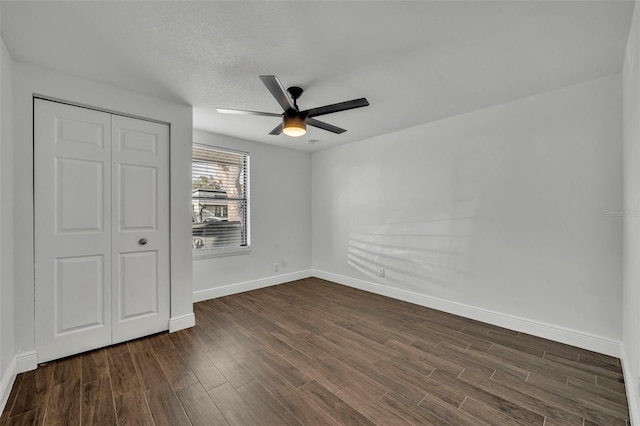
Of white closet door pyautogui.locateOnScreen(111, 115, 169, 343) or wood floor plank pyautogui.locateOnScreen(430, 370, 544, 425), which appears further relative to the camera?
white closet door pyautogui.locateOnScreen(111, 115, 169, 343)

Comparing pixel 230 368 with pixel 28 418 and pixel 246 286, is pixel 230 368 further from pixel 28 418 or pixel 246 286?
pixel 246 286

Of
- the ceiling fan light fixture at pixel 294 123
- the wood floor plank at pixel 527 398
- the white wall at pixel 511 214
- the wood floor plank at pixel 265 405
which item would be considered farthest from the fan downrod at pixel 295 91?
the wood floor plank at pixel 527 398

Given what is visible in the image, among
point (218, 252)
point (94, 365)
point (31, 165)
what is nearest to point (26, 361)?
point (94, 365)

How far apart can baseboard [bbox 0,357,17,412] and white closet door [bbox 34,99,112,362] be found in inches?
8.6

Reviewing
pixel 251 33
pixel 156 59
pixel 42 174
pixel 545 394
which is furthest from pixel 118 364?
pixel 545 394

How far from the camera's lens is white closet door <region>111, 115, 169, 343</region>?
105 inches

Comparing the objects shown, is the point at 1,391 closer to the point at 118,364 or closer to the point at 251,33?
the point at 118,364

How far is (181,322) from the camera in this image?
3021 millimetres

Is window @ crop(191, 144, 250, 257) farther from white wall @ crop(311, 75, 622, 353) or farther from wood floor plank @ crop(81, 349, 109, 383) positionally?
white wall @ crop(311, 75, 622, 353)

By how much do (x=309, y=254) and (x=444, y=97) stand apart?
3576mm

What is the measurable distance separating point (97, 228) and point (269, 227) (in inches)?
101

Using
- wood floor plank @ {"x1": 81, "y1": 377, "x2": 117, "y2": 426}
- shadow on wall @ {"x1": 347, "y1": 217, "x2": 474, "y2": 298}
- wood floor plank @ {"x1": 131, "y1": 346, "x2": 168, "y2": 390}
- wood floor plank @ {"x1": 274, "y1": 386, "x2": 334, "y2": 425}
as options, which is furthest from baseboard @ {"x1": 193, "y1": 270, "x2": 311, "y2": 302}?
wood floor plank @ {"x1": 274, "y1": 386, "x2": 334, "y2": 425}

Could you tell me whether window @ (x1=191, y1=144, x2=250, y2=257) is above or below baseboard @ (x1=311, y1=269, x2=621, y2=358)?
above

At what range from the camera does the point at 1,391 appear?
181 centimetres
